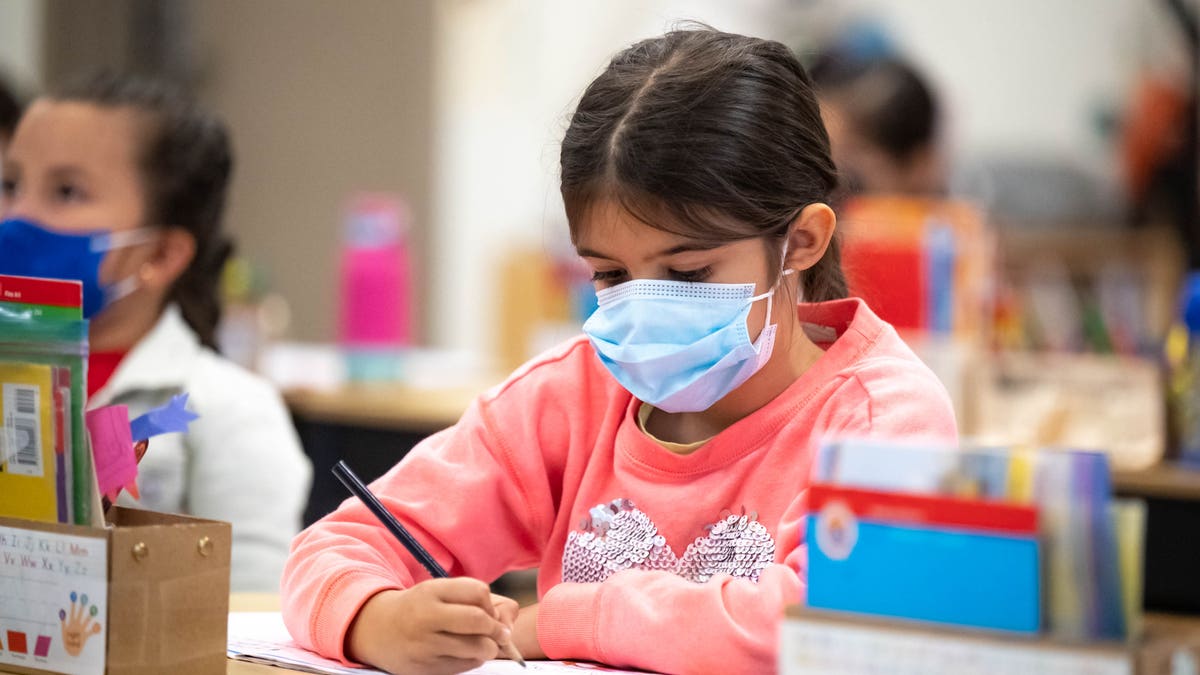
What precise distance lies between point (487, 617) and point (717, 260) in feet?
1.03

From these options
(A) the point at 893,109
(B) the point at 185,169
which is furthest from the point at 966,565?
(A) the point at 893,109

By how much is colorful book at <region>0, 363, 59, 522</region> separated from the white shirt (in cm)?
65

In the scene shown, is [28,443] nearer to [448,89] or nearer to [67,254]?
[67,254]

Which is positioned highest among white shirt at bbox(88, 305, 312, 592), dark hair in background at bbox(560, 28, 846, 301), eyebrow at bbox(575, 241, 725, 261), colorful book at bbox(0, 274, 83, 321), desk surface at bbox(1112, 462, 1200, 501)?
dark hair in background at bbox(560, 28, 846, 301)

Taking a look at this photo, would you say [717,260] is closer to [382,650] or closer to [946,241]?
[382,650]

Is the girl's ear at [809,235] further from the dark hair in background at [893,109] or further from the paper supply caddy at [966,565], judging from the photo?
the dark hair in background at [893,109]

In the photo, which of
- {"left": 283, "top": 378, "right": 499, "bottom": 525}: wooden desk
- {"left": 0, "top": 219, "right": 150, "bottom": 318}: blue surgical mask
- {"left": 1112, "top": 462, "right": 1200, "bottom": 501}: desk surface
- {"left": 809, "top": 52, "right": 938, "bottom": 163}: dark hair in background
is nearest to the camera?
{"left": 0, "top": 219, "right": 150, "bottom": 318}: blue surgical mask

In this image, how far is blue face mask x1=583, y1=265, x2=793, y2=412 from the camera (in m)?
1.04

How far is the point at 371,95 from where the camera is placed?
4.54 metres

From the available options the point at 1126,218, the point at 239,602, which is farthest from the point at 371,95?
the point at 239,602

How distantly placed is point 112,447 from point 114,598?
0.33 feet

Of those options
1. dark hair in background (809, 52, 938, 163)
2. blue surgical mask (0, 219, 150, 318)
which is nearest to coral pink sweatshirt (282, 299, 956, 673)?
blue surgical mask (0, 219, 150, 318)

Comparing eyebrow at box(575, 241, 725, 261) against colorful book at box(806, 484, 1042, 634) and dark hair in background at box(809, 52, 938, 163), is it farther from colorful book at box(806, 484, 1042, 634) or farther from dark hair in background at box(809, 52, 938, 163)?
dark hair in background at box(809, 52, 938, 163)

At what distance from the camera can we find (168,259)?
1771mm
